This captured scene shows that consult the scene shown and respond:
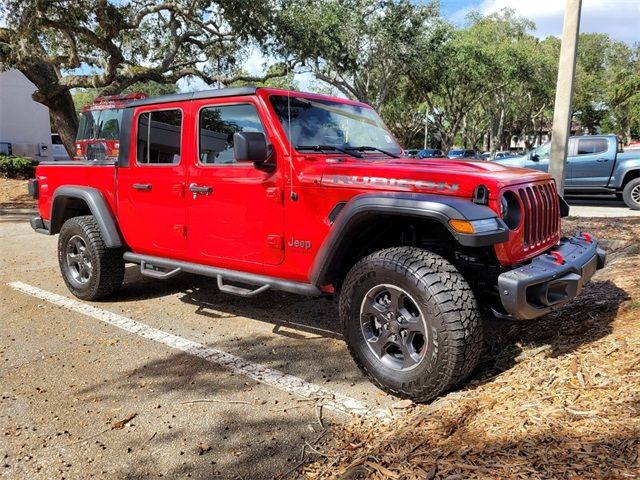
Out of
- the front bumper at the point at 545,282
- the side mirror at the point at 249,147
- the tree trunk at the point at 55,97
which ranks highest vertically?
the tree trunk at the point at 55,97

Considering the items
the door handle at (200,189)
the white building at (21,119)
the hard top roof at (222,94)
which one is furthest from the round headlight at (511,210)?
the white building at (21,119)

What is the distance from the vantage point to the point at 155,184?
4.66 meters

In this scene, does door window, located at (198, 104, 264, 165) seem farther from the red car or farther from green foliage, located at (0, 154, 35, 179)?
green foliage, located at (0, 154, 35, 179)

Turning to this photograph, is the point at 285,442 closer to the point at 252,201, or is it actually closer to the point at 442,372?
the point at 442,372

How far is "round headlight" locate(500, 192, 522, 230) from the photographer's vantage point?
319cm

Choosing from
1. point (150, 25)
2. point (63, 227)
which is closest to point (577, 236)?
point (63, 227)

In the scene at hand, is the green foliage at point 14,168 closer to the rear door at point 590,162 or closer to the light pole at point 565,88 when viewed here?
the rear door at point 590,162

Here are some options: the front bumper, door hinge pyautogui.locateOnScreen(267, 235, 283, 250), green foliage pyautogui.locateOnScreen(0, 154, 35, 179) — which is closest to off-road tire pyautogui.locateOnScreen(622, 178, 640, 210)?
the front bumper

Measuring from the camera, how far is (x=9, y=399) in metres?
3.38

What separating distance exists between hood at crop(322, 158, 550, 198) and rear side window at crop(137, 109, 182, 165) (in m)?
1.61

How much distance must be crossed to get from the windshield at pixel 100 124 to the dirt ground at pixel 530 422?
4233 millimetres

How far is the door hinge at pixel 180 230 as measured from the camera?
14.8 feet

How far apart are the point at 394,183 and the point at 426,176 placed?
194 millimetres

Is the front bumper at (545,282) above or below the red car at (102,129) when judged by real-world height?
below
